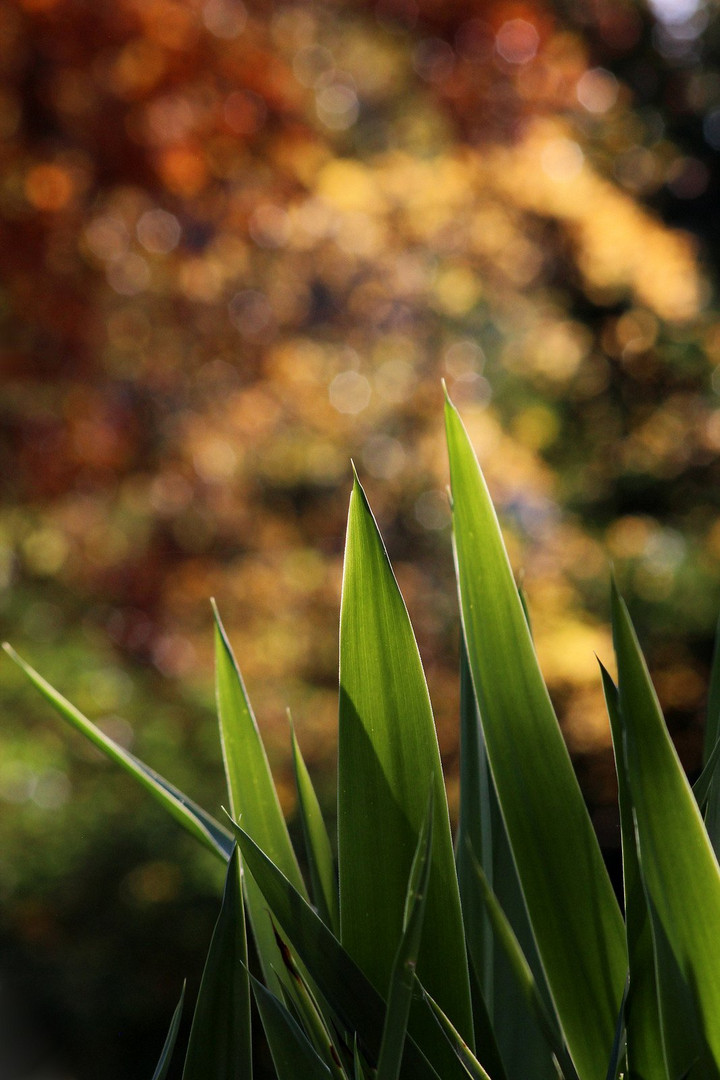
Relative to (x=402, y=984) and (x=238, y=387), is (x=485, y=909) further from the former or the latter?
(x=238, y=387)

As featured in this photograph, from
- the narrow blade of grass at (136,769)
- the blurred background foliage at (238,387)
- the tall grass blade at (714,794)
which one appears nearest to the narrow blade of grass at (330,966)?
the narrow blade of grass at (136,769)

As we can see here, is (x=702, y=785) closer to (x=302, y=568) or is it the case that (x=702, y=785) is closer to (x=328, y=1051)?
(x=328, y=1051)

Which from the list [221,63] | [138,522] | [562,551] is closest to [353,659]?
[221,63]

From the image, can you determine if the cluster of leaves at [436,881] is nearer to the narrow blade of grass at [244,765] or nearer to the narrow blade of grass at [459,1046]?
the narrow blade of grass at [459,1046]

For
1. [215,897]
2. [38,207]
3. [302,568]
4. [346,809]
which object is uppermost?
[38,207]

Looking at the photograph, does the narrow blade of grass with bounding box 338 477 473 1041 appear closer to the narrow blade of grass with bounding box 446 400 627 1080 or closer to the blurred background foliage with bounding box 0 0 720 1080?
the narrow blade of grass with bounding box 446 400 627 1080

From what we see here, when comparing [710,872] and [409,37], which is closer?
[710,872]
